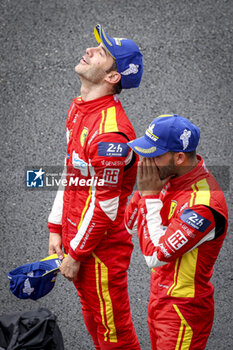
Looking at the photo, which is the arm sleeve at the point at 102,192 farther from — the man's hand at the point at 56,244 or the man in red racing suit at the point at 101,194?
the man's hand at the point at 56,244

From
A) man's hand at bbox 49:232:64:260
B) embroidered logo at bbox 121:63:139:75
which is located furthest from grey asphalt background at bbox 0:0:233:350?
embroidered logo at bbox 121:63:139:75

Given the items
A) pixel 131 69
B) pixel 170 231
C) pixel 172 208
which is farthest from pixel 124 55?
pixel 170 231

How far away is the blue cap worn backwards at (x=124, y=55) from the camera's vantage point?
2.69 metres

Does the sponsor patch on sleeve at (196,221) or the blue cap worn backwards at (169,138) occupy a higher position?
the blue cap worn backwards at (169,138)

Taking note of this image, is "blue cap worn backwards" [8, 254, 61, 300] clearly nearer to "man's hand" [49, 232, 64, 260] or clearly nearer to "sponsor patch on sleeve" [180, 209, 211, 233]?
"man's hand" [49, 232, 64, 260]

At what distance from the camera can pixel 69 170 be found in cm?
287

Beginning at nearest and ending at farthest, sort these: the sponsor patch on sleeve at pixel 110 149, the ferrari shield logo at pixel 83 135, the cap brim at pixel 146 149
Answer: the cap brim at pixel 146 149, the sponsor patch on sleeve at pixel 110 149, the ferrari shield logo at pixel 83 135

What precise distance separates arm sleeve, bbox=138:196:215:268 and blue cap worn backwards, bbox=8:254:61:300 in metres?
0.70

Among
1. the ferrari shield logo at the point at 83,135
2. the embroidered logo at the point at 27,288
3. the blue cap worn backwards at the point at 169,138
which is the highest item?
the blue cap worn backwards at the point at 169,138

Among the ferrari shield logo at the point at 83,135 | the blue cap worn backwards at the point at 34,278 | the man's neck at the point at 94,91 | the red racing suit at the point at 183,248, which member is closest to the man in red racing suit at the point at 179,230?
the red racing suit at the point at 183,248

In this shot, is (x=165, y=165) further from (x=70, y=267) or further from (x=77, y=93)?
(x=77, y=93)

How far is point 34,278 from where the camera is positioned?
282cm

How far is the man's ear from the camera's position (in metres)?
2.71

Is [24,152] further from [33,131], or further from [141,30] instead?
[141,30]
